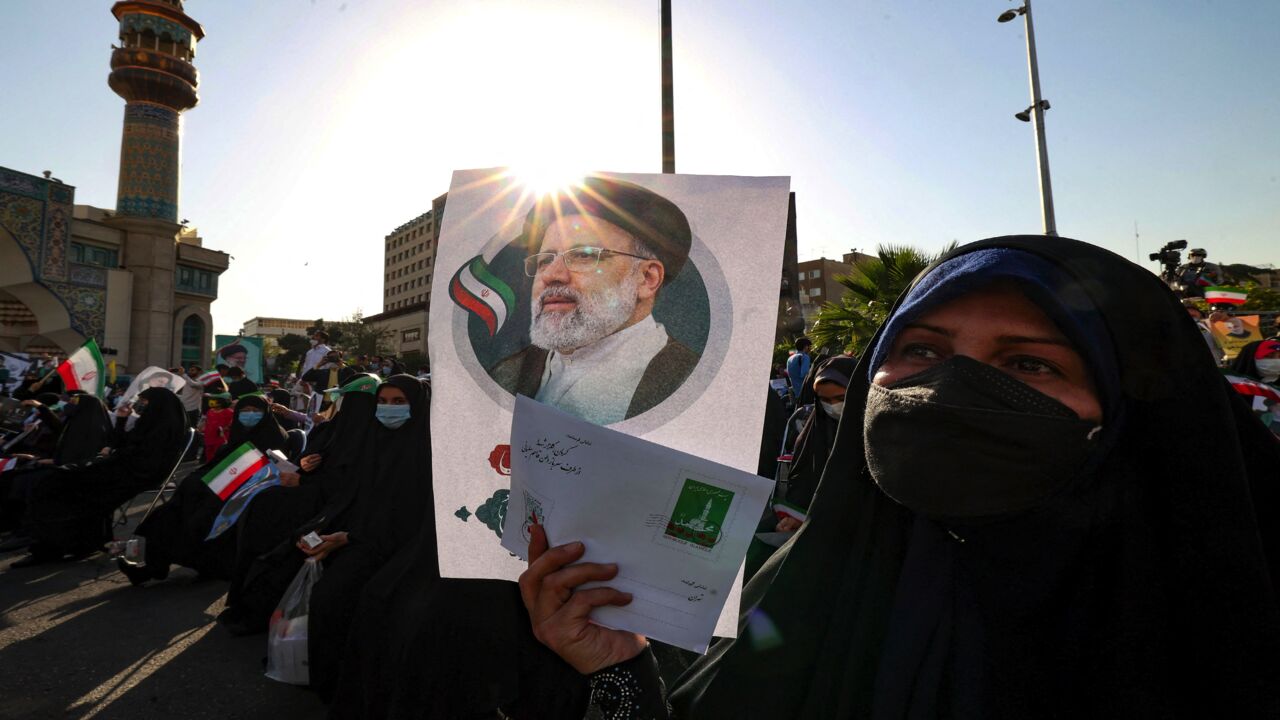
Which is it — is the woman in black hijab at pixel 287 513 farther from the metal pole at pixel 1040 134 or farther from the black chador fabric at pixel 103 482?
the metal pole at pixel 1040 134

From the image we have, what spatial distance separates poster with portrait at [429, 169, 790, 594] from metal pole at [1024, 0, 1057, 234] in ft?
36.9

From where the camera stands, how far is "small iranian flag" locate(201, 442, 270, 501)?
420cm

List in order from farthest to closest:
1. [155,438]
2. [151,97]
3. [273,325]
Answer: [273,325] → [151,97] → [155,438]

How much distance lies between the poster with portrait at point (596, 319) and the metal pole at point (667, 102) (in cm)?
467

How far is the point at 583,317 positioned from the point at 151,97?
37.1m

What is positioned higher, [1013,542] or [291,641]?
[1013,542]

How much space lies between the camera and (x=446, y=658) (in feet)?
8.20

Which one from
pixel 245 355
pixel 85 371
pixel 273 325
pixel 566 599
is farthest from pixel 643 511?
pixel 273 325

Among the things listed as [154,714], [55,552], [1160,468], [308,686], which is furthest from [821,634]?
[55,552]

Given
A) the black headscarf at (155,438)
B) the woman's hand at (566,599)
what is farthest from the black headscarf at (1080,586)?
the black headscarf at (155,438)

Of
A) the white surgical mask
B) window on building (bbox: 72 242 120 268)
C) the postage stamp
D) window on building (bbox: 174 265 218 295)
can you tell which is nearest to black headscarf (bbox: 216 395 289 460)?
the postage stamp

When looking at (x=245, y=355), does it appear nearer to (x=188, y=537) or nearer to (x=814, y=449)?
(x=188, y=537)

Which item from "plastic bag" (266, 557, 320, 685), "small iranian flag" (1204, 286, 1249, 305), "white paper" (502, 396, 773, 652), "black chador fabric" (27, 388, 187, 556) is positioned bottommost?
"plastic bag" (266, 557, 320, 685)

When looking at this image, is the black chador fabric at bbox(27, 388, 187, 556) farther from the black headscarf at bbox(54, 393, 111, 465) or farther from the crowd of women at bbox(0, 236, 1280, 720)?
the crowd of women at bbox(0, 236, 1280, 720)
